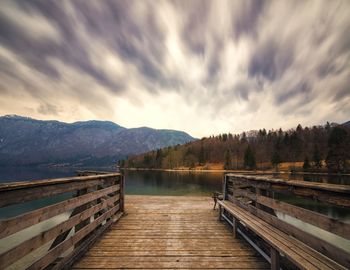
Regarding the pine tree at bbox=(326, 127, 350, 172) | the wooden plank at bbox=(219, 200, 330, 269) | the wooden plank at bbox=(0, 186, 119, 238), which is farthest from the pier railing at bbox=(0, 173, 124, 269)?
the pine tree at bbox=(326, 127, 350, 172)

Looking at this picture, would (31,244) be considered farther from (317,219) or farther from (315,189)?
(315,189)

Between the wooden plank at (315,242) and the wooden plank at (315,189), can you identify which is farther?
the wooden plank at (315,189)

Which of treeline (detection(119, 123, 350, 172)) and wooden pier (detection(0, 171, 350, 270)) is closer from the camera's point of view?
wooden pier (detection(0, 171, 350, 270))

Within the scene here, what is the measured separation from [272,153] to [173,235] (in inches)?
4415

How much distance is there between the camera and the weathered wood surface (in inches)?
161

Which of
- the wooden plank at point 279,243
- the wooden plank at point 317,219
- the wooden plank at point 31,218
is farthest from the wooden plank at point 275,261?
the wooden plank at point 31,218

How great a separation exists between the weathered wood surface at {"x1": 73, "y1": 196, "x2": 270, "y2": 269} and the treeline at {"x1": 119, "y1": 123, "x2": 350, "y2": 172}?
264 ft

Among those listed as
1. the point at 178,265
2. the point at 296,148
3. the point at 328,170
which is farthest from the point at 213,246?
the point at 296,148

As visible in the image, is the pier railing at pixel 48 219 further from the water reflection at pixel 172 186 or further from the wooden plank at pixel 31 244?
the water reflection at pixel 172 186

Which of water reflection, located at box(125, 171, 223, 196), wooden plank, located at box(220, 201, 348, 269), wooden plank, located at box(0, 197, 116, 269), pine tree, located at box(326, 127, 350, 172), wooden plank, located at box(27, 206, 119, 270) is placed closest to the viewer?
wooden plank, located at box(0, 197, 116, 269)

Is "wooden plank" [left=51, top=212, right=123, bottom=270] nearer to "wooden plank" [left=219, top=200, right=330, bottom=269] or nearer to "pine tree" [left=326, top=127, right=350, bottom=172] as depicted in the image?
Answer: "wooden plank" [left=219, top=200, right=330, bottom=269]

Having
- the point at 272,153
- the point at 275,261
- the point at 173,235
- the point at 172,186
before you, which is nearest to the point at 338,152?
the point at 272,153

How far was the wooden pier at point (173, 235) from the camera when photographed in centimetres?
279

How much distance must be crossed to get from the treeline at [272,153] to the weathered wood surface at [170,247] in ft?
264
